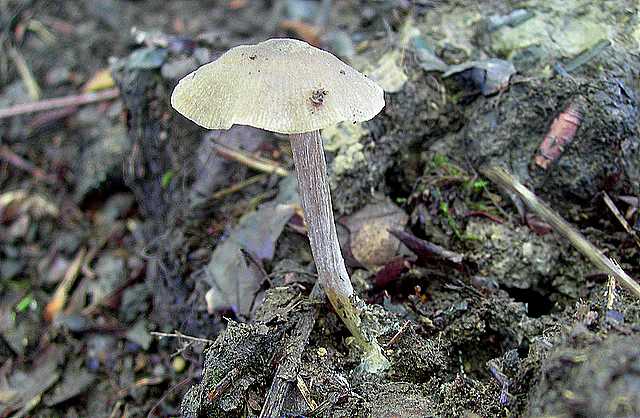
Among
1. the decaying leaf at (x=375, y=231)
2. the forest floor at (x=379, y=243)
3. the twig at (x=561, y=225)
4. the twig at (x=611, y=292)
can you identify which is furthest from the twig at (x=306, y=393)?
the twig at (x=561, y=225)

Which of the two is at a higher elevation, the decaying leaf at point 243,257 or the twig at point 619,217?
the twig at point 619,217

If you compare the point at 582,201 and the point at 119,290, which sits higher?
the point at 582,201

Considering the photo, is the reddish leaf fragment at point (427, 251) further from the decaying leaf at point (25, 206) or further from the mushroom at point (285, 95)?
the decaying leaf at point (25, 206)

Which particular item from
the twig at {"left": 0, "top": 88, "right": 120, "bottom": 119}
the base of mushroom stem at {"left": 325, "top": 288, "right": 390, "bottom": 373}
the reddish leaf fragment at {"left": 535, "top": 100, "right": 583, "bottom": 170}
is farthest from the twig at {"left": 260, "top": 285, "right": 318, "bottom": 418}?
the twig at {"left": 0, "top": 88, "right": 120, "bottom": 119}

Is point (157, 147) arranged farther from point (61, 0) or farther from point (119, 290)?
point (61, 0)

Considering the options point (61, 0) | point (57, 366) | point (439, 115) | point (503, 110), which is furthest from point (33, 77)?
point (503, 110)

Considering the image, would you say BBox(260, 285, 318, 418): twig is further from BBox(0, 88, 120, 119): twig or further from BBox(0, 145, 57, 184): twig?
BBox(0, 88, 120, 119): twig

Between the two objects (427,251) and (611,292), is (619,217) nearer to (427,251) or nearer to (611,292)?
(611,292)
